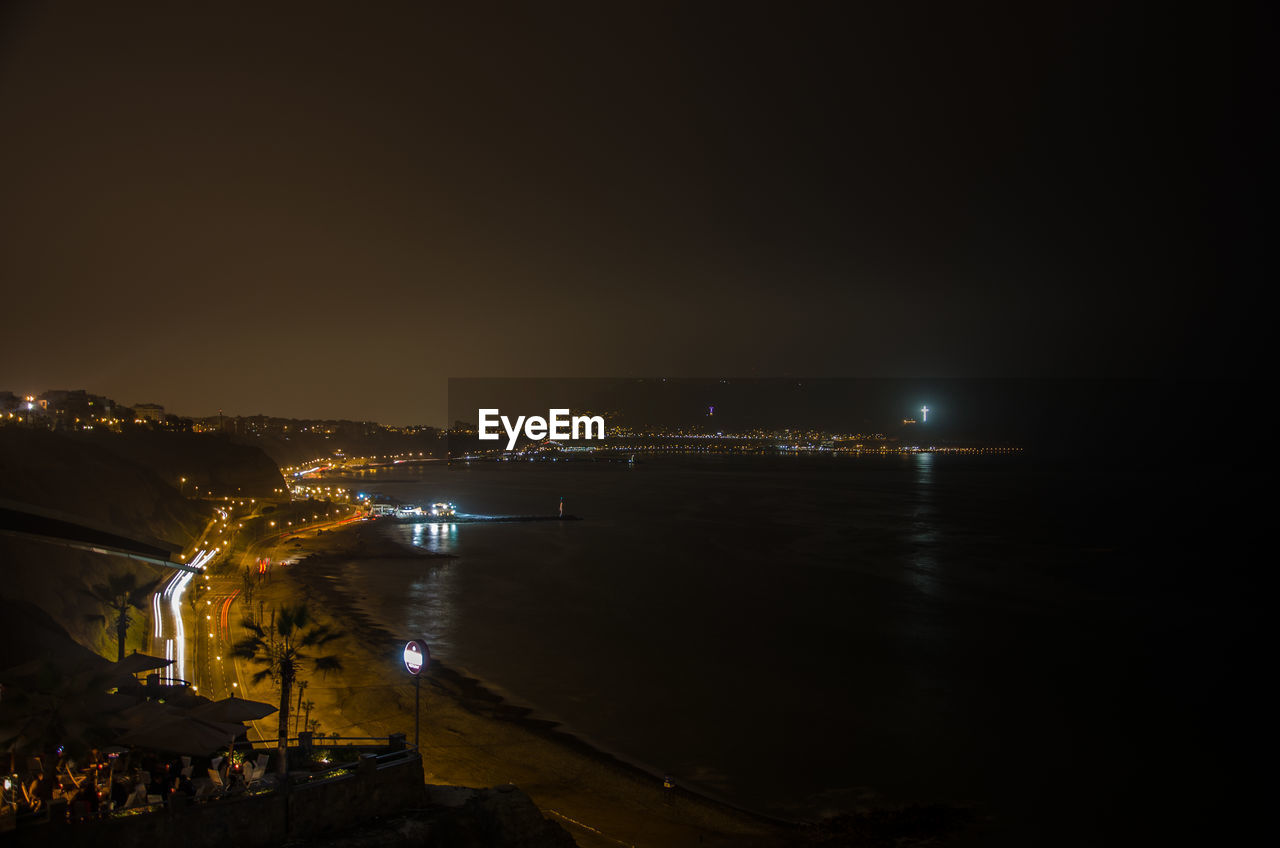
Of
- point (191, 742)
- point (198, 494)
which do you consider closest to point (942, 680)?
point (191, 742)

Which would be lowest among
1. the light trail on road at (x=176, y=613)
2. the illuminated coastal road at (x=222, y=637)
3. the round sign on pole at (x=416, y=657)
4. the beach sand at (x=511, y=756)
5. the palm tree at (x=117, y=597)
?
the beach sand at (x=511, y=756)

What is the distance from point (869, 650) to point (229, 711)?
672 inches

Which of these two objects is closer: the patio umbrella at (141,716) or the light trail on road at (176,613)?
the patio umbrella at (141,716)

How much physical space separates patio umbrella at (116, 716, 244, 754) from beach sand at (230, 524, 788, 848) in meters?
4.24

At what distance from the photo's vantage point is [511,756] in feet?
46.6

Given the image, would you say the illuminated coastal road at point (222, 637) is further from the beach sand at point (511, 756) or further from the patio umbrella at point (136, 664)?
the patio umbrella at point (136, 664)

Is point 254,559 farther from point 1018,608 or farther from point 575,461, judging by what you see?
point 575,461

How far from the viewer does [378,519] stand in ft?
170

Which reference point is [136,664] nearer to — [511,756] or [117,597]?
[511,756]

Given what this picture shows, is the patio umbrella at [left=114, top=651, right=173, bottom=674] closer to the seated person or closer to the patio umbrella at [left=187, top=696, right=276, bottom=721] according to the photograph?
the patio umbrella at [left=187, top=696, right=276, bottom=721]

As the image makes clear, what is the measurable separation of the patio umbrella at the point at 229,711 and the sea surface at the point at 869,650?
6.86 meters

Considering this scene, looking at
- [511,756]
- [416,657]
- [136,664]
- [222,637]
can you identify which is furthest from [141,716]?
[222,637]

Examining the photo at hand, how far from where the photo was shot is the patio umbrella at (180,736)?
8.52 meters

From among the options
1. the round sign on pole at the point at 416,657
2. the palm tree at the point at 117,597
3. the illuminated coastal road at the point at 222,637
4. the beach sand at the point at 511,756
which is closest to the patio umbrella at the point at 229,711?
the illuminated coastal road at the point at 222,637
